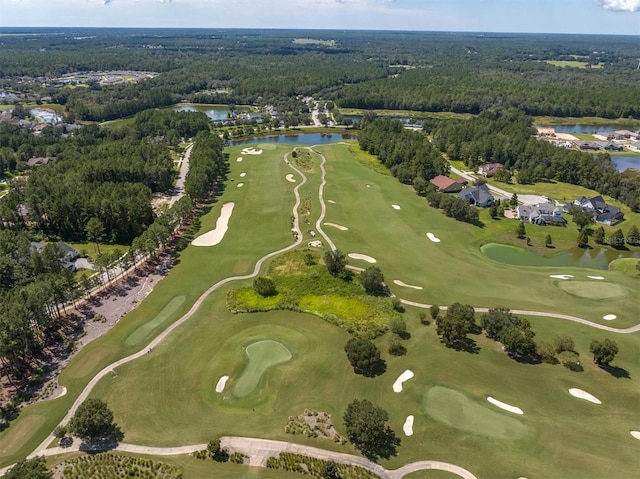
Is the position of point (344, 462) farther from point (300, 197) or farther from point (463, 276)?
point (300, 197)

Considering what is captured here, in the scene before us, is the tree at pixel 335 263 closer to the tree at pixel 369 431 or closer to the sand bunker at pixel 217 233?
the sand bunker at pixel 217 233

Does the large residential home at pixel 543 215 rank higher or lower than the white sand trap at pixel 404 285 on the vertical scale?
higher

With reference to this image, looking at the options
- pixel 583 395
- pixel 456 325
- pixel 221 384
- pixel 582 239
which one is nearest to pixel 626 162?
pixel 582 239

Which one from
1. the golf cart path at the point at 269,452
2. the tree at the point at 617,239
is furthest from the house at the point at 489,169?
the golf cart path at the point at 269,452

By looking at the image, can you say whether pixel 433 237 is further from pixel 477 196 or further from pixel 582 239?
pixel 582 239

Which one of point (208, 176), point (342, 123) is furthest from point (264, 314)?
point (342, 123)

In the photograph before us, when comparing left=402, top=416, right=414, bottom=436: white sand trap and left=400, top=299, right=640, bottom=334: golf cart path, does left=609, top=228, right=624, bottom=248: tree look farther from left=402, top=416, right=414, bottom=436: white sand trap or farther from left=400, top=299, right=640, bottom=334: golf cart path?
left=402, top=416, right=414, bottom=436: white sand trap

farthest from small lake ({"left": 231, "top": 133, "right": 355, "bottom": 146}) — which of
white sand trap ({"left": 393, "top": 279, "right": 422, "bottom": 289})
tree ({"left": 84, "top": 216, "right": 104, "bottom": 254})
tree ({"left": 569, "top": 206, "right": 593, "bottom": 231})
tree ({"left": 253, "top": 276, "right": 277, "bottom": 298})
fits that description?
tree ({"left": 253, "top": 276, "right": 277, "bottom": 298})
